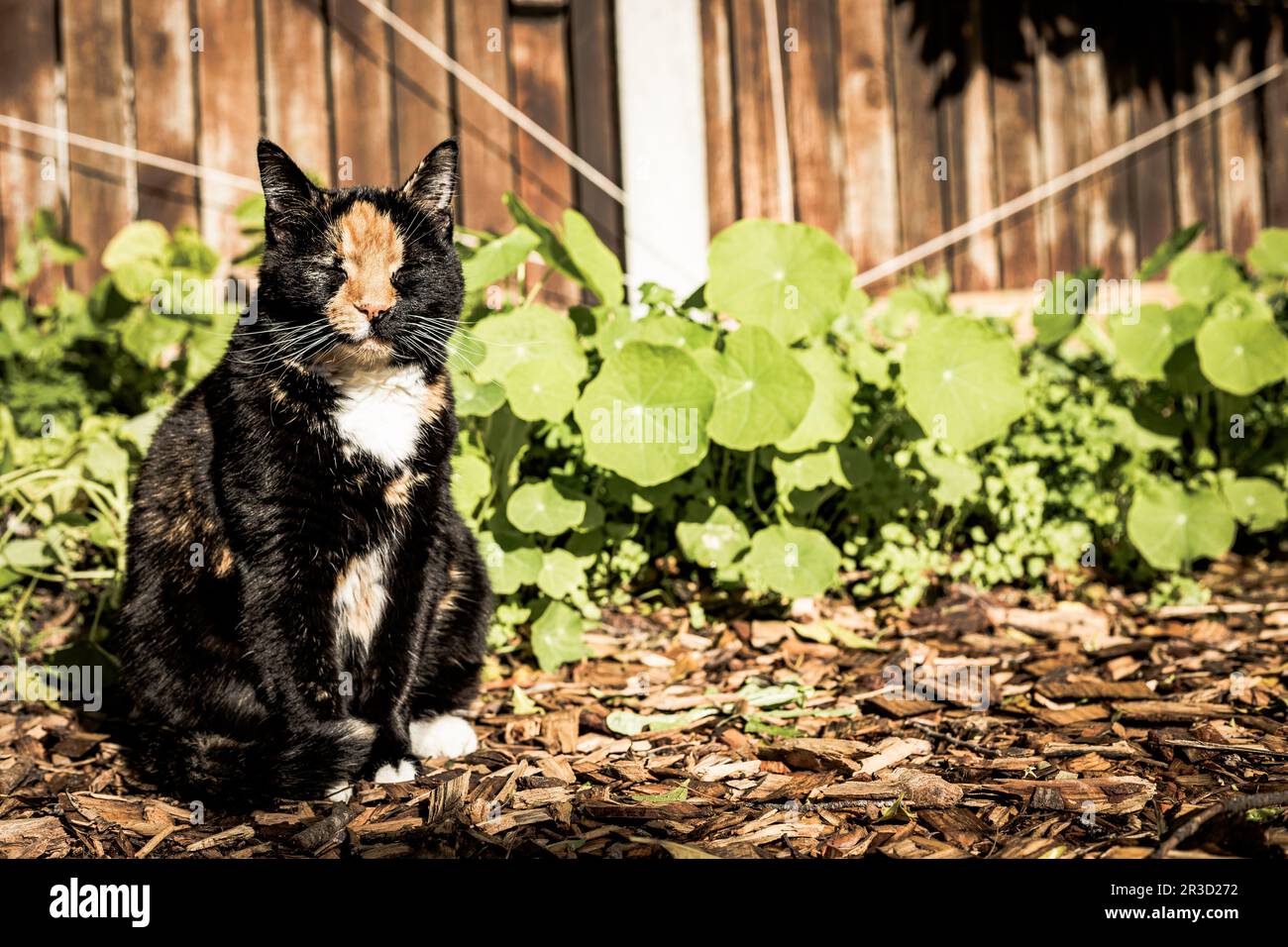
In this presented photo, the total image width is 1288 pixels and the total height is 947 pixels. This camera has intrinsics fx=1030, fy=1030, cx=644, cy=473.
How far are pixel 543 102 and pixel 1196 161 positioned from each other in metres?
3.28

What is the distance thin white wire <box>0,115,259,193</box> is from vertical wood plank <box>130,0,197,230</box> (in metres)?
0.03

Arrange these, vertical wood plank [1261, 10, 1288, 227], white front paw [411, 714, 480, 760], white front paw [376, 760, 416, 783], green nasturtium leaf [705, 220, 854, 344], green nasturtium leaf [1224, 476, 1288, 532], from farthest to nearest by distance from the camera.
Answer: vertical wood plank [1261, 10, 1288, 227] → green nasturtium leaf [1224, 476, 1288, 532] → green nasturtium leaf [705, 220, 854, 344] → white front paw [411, 714, 480, 760] → white front paw [376, 760, 416, 783]

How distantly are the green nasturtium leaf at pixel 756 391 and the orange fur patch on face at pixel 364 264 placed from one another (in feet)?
3.57

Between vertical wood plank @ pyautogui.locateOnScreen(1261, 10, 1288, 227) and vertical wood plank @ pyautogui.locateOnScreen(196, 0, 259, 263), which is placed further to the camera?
vertical wood plank @ pyautogui.locateOnScreen(1261, 10, 1288, 227)

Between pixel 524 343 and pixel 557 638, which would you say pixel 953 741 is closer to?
pixel 557 638

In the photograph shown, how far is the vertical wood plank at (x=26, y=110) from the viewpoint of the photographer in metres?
4.14

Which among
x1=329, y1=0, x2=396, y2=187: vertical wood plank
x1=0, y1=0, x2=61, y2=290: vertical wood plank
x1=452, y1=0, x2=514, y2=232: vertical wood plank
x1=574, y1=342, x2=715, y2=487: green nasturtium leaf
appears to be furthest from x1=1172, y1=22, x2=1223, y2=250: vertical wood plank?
x1=0, y1=0, x2=61, y2=290: vertical wood plank

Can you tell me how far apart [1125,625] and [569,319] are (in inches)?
76.0

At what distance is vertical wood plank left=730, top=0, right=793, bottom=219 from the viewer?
179 inches

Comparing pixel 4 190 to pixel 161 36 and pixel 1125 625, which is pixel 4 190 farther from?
pixel 1125 625

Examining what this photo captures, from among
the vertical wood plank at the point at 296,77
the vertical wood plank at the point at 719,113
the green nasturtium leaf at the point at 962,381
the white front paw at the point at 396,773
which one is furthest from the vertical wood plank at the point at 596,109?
the white front paw at the point at 396,773

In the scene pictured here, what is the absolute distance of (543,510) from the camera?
294cm

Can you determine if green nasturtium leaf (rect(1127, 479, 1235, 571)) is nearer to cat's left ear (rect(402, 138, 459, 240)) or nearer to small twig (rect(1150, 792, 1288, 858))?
small twig (rect(1150, 792, 1288, 858))
